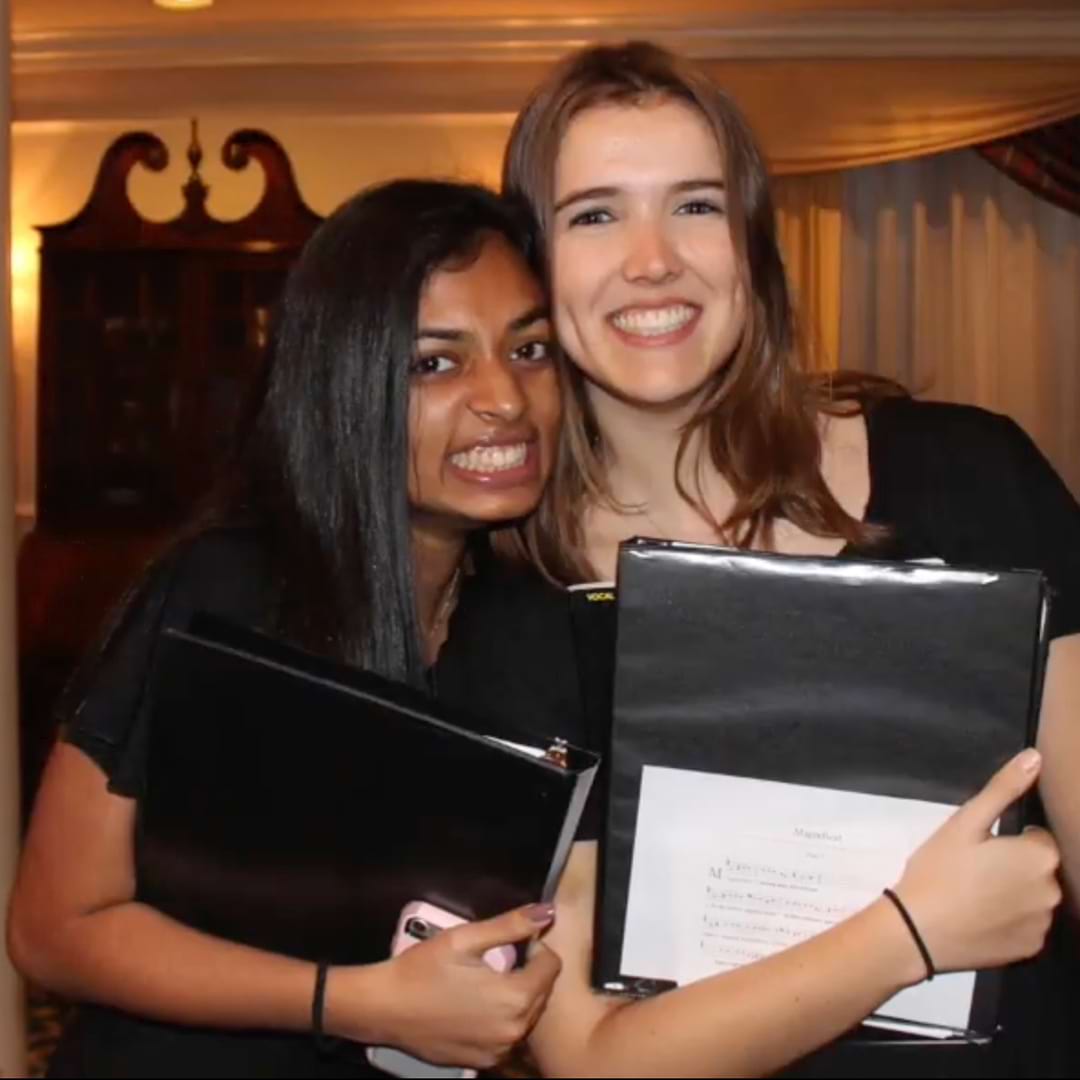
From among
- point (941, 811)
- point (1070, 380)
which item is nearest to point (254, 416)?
point (941, 811)

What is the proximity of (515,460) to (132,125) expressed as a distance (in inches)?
180

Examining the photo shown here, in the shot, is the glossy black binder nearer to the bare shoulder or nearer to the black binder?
the black binder

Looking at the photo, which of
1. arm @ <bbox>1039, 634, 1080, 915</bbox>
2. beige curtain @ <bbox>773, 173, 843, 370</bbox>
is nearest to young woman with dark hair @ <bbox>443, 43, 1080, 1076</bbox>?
arm @ <bbox>1039, 634, 1080, 915</bbox>

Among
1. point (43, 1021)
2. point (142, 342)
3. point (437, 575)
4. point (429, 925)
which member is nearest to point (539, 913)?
point (429, 925)

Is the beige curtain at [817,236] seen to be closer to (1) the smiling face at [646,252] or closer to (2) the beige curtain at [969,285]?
(2) the beige curtain at [969,285]

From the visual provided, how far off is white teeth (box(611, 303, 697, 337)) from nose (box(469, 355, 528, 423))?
0.35 feet

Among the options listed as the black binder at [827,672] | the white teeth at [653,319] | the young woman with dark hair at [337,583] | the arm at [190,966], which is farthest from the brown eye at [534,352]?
the arm at [190,966]

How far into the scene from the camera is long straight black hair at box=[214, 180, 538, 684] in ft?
3.81

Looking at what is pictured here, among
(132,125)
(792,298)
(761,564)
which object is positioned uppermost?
(132,125)

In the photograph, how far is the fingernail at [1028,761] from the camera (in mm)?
908

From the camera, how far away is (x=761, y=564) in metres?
0.93

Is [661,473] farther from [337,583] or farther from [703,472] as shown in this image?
[337,583]

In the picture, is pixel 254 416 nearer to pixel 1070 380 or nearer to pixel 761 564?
pixel 761 564

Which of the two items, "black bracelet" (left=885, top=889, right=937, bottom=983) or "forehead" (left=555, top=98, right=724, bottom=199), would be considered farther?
"forehead" (left=555, top=98, right=724, bottom=199)
